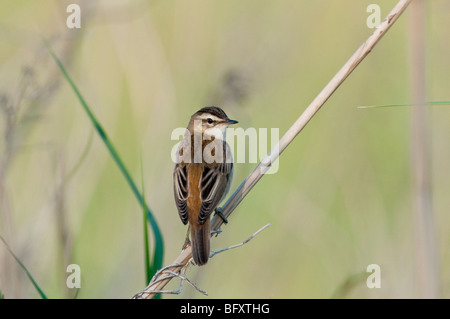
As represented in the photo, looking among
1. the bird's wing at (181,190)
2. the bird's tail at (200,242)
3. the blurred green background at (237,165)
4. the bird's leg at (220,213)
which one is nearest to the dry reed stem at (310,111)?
the bird's tail at (200,242)

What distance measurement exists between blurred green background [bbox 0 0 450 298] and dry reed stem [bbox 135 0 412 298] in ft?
2.50

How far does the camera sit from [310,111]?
315 cm

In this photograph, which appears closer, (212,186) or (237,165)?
(212,186)

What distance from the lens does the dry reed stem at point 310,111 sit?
2986 mm

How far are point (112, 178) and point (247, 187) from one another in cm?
196

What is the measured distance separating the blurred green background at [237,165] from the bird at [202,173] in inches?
8.2

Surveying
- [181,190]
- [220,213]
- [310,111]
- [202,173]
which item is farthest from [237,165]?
[310,111]

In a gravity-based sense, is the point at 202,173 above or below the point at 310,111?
below

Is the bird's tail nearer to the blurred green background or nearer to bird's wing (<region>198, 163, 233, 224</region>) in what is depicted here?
bird's wing (<region>198, 163, 233, 224</region>)

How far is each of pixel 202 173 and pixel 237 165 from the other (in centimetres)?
48

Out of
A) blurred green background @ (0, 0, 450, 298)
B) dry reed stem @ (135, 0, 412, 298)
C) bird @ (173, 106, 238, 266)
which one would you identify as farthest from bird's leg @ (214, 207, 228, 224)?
blurred green background @ (0, 0, 450, 298)

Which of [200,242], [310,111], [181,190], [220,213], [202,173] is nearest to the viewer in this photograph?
[310,111]

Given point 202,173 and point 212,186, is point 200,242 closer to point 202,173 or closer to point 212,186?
point 212,186
